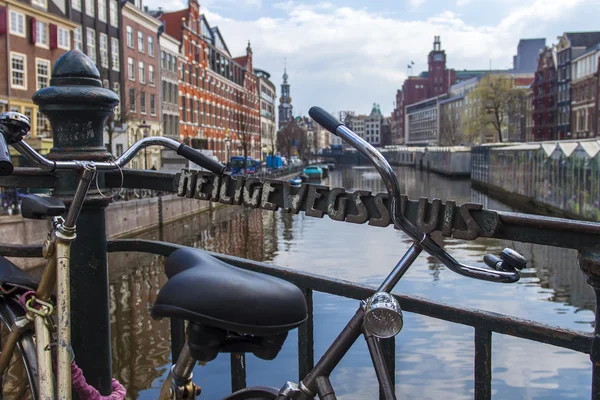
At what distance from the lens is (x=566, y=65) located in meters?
63.0

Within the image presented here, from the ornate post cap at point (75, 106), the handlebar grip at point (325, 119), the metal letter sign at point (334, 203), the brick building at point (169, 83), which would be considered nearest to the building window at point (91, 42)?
the brick building at point (169, 83)

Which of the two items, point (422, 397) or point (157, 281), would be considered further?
point (157, 281)

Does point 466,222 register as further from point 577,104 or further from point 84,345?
point 577,104

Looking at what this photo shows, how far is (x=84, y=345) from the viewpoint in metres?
2.33

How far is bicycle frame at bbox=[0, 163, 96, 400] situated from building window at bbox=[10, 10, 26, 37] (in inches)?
1113

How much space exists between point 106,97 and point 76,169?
652 mm

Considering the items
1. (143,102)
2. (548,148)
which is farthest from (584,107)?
(143,102)

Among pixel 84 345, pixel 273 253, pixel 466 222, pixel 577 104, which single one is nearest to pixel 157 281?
pixel 273 253

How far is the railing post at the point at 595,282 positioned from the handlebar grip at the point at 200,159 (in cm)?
115

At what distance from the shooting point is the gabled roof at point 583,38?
201 ft

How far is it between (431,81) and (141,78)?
11273 cm

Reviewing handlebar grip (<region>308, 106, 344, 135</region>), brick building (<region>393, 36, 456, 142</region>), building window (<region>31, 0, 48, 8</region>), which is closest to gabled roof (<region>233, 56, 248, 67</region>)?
building window (<region>31, 0, 48, 8</region>)

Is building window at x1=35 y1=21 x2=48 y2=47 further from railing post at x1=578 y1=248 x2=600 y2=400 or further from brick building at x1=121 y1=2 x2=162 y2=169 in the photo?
railing post at x1=578 y1=248 x2=600 y2=400

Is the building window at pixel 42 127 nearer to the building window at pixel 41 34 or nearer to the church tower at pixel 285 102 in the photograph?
the building window at pixel 41 34
